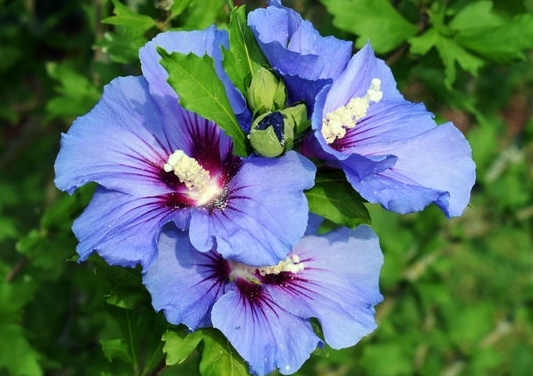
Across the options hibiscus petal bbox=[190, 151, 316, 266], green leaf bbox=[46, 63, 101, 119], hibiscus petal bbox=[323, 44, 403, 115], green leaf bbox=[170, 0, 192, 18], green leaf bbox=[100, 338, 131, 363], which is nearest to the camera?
hibiscus petal bbox=[190, 151, 316, 266]

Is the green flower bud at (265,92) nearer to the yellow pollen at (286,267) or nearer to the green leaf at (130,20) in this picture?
the yellow pollen at (286,267)

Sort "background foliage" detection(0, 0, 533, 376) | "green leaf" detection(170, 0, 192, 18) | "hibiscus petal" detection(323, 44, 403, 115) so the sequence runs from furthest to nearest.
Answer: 1. "background foliage" detection(0, 0, 533, 376)
2. "green leaf" detection(170, 0, 192, 18)
3. "hibiscus petal" detection(323, 44, 403, 115)

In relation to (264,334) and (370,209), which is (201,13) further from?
(370,209)

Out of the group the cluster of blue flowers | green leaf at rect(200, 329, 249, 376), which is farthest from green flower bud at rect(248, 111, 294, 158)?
green leaf at rect(200, 329, 249, 376)

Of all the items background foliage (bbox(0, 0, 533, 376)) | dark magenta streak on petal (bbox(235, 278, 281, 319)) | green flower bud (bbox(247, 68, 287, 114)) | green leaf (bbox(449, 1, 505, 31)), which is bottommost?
background foliage (bbox(0, 0, 533, 376))

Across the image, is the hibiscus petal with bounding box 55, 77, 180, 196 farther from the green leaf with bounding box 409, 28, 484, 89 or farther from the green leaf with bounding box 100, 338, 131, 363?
the green leaf with bounding box 409, 28, 484, 89

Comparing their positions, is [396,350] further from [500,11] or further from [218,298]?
[218,298]

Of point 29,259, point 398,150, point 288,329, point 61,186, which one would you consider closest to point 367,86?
Result: point 398,150

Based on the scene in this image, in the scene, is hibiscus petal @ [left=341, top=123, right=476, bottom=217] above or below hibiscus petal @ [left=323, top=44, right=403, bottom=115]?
below

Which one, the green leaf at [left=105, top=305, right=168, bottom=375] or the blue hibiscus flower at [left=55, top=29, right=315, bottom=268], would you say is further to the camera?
the green leaf at [left=105, top=305, right=168, bottom=375]
